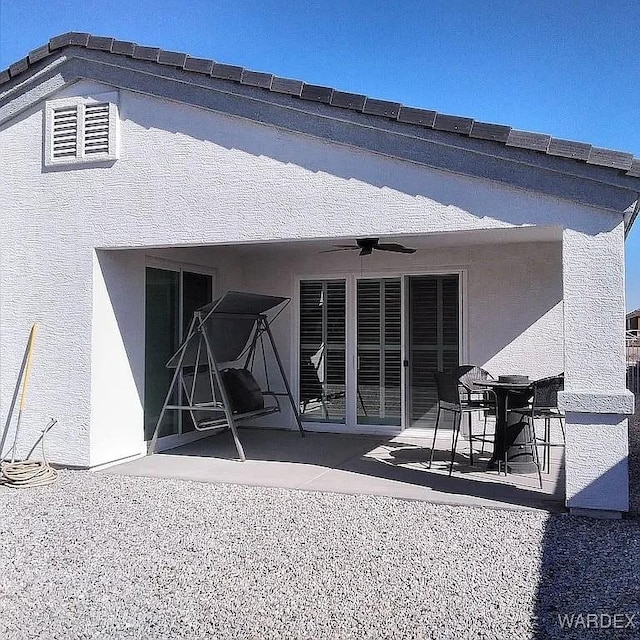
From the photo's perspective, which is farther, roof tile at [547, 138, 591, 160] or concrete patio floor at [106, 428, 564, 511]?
concrete patio floor at [106, 428, 564, 511]

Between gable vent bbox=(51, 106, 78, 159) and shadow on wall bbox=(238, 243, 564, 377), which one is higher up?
gable vent bbox=(51, 106, 78, 159)

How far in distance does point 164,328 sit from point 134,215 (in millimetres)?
1994

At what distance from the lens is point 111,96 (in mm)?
7809

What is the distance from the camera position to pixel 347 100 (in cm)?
664

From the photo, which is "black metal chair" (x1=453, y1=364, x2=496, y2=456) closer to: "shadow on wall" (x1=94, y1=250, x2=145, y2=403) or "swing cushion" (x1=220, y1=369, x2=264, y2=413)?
"swing cushion" (x1=220, y1=369, x2=264, y2=413)

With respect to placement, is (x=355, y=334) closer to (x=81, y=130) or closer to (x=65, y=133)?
(x=81, y=130)

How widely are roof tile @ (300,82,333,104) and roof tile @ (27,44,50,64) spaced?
3.41m

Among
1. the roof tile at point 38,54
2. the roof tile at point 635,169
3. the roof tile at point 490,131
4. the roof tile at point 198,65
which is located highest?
the roof tile at point 38,54

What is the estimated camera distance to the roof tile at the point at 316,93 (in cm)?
671

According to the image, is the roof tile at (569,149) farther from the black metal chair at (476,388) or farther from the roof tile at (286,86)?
the black metal chair at (476,388)

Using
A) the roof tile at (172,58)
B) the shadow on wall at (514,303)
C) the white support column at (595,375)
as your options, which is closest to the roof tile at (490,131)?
the white support column at (595,375)

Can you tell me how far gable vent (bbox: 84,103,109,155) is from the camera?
25.7 feet

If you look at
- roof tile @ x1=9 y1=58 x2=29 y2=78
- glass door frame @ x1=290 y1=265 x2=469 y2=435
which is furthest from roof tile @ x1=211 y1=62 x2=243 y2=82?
glass door frame @ x1=290 y1=265 x2=469 y2=435

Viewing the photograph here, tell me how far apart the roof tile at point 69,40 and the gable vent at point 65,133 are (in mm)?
721
